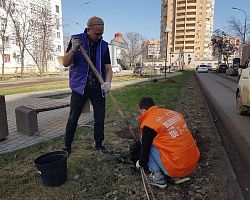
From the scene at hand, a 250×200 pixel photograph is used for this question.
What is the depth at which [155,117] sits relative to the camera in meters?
3.08

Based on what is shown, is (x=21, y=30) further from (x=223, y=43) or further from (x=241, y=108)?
(x=223, y=43)

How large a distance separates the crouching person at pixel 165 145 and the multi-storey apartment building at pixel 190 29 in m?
110

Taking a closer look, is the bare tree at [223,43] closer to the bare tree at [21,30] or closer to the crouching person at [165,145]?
the bare tree at [21,30]

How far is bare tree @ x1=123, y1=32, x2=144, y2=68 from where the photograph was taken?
3568 inches

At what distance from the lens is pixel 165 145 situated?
3074mm

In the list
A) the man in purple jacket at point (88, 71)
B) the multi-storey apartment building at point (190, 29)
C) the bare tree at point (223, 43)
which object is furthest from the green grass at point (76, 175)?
the multi-storey apartment building at point (190, 29)

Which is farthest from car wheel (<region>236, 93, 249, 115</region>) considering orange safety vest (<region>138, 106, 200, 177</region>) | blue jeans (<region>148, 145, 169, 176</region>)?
blue jeans (<region>148, 145, 169, 176</region>)

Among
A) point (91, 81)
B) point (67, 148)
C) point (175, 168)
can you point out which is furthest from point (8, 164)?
point (175, 168)

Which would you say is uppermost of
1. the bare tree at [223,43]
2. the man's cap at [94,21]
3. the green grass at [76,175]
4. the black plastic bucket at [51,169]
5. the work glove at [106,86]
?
the bare tree at [223,43]

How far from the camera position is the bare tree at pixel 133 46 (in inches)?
3568

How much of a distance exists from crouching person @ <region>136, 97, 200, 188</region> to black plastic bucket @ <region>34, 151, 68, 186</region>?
0.96 meters

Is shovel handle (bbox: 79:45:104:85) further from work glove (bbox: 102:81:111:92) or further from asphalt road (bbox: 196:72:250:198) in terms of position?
asphalt road (bbox: 196:72:250:198)

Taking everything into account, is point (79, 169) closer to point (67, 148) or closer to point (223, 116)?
point (67, 148)

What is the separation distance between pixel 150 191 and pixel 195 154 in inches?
27.6
